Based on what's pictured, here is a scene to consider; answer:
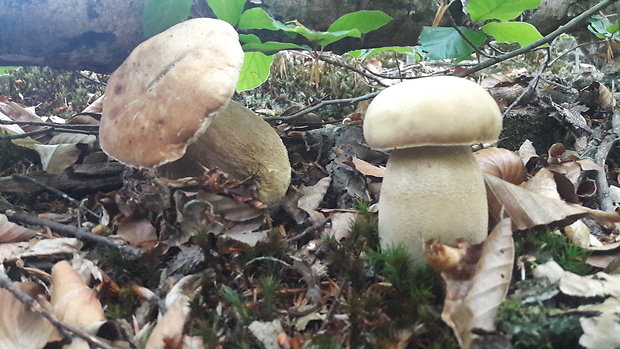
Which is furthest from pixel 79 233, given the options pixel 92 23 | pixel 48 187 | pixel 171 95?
pixel 92 23

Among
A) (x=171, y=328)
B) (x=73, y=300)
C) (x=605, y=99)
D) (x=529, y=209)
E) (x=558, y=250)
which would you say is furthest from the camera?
(x=605, y=99)

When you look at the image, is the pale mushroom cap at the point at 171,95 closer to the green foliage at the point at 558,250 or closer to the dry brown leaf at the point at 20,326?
the dry brown leaf at the point at 20,326

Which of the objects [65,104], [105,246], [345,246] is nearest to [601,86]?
[345,246]

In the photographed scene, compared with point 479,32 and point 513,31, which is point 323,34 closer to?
point 479,32

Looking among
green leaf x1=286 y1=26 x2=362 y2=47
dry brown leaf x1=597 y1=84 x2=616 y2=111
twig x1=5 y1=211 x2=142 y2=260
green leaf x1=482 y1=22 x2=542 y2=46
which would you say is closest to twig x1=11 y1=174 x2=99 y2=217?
twig x1=5 y1=211 x2=142 y2=260

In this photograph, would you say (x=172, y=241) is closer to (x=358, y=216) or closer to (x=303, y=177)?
(x=358, y=216)

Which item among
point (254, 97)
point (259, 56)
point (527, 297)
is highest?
point (259, 56)
